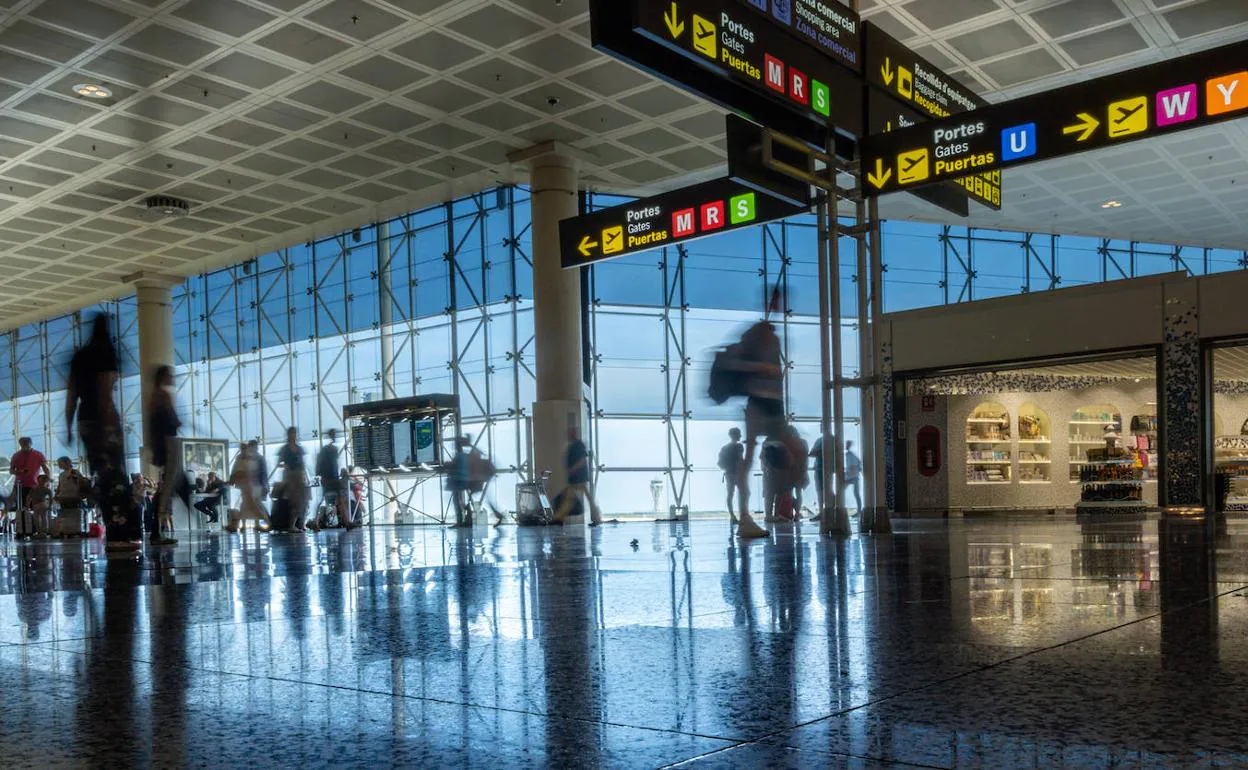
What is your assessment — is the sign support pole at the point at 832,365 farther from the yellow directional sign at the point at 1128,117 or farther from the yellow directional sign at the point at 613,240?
the yellow directional sign at the point at 613,240

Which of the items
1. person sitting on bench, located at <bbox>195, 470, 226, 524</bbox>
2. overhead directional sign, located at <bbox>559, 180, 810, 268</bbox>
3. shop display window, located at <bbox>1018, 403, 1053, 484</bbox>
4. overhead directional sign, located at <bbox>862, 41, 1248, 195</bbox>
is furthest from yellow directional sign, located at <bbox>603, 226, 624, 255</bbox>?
shop display window, located at <bbox>1018, 403, 1053, 484</bbox>

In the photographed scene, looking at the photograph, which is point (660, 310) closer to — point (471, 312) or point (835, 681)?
point (471, 312)

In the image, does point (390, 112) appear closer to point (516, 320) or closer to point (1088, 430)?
point (516, 320)

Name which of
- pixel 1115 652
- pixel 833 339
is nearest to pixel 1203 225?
pixel 833 339

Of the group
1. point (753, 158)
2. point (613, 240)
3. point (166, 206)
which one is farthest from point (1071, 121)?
point (166, 206)

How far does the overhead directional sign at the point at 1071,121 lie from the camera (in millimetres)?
7785

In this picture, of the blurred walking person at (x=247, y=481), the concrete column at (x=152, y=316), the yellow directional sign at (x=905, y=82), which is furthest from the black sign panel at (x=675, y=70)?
the concrete column at (x=152, y=316)

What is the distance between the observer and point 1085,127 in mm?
8250

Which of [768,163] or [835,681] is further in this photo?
[768,163]

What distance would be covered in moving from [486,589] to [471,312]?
19418 millimetres

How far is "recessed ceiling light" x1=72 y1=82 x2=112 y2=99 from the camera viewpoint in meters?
14.8

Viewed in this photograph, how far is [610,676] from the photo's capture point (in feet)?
Result: 6.31

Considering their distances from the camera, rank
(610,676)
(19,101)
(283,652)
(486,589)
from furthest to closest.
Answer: (19,101) < (486,589) < (283,652) < (610,676)

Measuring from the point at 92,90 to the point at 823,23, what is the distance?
36.8 ft
